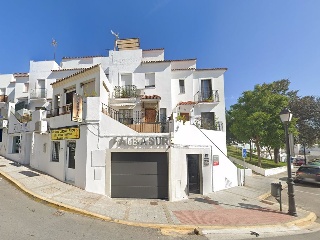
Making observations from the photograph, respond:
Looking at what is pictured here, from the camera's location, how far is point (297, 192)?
44.8 feet

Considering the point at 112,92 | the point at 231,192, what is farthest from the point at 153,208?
the point at 112,92

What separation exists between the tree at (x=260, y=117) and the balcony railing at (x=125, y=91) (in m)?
14.8

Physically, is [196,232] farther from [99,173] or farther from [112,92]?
[112,92]

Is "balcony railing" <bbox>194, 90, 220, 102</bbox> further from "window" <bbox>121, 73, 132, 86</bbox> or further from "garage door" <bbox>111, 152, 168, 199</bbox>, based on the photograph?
"garage door" <bbox>111, 152, 168, 199</bbox>

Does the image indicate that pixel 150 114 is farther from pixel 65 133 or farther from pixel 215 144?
pixel 65 133

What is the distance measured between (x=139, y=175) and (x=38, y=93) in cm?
1756

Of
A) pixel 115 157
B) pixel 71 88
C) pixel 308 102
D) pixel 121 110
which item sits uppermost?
pixel 308 102

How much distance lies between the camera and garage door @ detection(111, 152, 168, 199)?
1061 cm

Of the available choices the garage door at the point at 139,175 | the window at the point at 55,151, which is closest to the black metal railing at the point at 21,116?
the window at the point at 55,151

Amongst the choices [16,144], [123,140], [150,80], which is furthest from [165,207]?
[16,144]

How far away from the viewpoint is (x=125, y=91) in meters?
17.7

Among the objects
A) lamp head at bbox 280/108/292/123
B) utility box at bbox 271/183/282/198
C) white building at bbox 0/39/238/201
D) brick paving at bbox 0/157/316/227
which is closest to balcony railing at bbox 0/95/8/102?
white building at bbox 0/39/238/201

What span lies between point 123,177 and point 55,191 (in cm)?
336

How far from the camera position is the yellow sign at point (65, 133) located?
1084 centimetres
